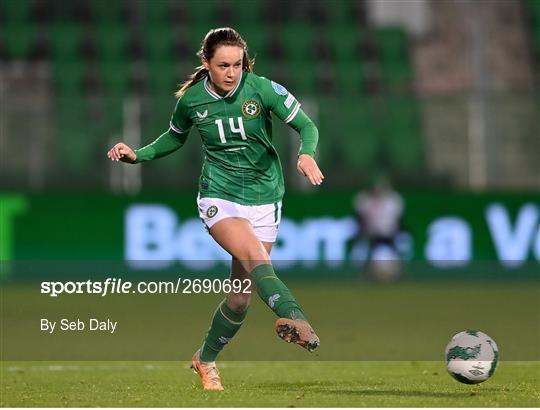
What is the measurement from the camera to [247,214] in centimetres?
770

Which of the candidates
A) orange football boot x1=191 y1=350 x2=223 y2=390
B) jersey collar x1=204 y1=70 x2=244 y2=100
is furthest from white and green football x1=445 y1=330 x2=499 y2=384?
jersey collar x1=204 y1=70 x2=244 y2=100

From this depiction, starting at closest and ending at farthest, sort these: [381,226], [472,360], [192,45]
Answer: [472,360]
[381,226]
[192,45]

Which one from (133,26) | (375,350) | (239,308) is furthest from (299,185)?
(239,308)

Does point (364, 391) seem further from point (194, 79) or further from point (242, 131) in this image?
point (194, 79)

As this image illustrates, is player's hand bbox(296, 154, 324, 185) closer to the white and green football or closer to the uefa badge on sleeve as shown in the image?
the uefa badge on sleeve

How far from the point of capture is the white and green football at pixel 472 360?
7754mm

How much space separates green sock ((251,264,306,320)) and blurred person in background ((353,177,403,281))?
42.2 feet

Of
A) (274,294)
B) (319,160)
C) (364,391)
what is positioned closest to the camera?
(274,294)

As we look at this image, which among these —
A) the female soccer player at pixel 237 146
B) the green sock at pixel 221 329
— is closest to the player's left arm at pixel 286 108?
the female soccer player at pixel 237 146

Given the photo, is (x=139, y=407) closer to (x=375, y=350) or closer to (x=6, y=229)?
(x=375, y=350)

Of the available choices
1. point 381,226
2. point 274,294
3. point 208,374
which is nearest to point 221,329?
point 208,374

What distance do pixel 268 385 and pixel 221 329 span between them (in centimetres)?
67

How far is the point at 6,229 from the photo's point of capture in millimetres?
19531

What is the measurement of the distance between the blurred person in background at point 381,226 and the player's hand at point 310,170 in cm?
1303
